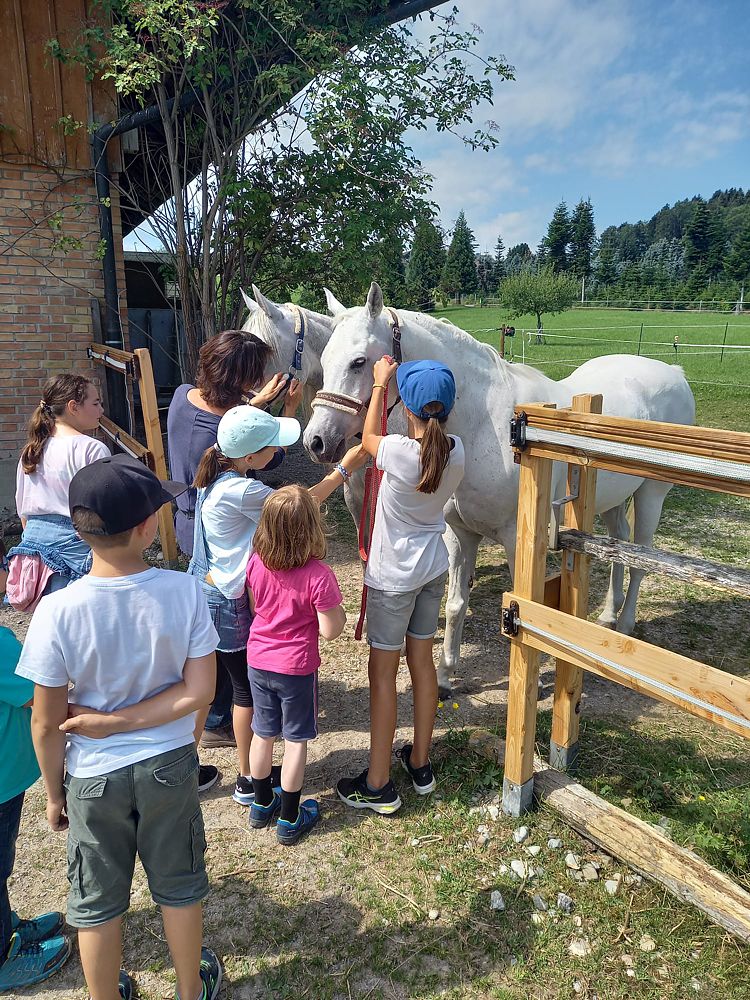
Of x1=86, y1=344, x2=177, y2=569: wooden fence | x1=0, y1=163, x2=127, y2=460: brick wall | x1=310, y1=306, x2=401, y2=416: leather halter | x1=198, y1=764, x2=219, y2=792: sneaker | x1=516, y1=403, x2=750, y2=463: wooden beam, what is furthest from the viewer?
x1=0, y1=163, x2=127, y2=460: brick wall

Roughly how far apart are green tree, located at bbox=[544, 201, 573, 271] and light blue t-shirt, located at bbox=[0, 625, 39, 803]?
9664cm

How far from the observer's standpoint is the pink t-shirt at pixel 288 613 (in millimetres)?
2250

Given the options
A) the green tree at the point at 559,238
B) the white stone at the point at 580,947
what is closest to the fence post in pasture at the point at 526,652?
the white stone at the point at 580,947

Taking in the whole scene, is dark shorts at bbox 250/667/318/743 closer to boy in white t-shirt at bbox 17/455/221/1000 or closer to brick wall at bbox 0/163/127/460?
boy in white t-shirt at bbox 17/455/221/1000

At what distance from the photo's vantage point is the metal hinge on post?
2482mm

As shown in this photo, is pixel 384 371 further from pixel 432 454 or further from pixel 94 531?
pixel 94 531

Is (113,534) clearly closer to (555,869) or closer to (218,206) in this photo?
(555,869)

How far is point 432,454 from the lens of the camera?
228 cm

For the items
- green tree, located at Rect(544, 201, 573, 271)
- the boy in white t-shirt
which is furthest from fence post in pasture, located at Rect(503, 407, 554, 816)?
green tree, located at Rect(544, 201, 573, 271)

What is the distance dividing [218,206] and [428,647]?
230 inches

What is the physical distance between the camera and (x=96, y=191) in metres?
6.34

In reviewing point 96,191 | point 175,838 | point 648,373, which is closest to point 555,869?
point 175,838

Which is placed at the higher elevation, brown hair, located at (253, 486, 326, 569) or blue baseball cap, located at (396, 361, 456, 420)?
blue baseball cap, located at (396, 361, 456, 420)

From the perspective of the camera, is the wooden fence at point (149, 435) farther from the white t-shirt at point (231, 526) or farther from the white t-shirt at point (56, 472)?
the white t-shirt at point (231, 526)
